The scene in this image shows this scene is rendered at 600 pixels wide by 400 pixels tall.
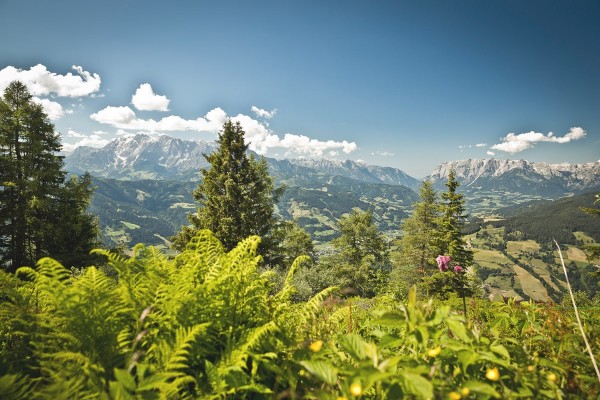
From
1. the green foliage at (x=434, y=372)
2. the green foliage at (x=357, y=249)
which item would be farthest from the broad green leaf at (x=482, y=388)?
the green foliage at (x=357, y=249)

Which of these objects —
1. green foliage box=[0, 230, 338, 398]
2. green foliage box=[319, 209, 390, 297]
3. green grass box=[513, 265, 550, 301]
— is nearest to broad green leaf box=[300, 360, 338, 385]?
green foliage box=[0, 230, 338, 398]

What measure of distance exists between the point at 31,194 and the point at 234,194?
1313cm

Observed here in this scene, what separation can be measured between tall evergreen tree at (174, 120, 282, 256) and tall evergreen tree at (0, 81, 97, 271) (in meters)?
7.69

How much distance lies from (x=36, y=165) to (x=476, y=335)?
27814mm

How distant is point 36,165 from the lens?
20.9 metres

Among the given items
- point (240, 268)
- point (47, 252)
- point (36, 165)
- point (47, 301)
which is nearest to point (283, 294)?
point (240, 268)

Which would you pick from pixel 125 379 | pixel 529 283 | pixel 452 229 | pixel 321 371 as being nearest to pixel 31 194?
pixel 125 379

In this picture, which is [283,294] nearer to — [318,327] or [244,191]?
[318,327]

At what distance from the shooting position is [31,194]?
19078 mm

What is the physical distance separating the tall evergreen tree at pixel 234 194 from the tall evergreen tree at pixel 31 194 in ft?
25.2

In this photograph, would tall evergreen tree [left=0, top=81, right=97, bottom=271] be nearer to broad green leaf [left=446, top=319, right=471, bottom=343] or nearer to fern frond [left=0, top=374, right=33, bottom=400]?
fern frond [left=0, top=374, right=33, bottom=400]

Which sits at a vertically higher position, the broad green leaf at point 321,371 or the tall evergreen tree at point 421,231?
the broad green leaf at point 321,371

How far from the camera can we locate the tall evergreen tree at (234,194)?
19047mm

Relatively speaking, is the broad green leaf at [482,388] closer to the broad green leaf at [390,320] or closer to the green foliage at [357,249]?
the broad green leaf at [390,320]
